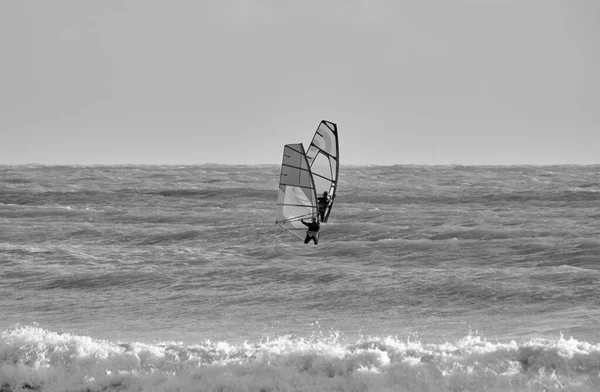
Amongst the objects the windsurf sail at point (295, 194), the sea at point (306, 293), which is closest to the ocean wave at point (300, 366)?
the sea at point (306, 293)

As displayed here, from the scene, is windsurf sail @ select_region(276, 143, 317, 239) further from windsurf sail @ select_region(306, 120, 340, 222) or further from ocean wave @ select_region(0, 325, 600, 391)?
ocean wave @ select_region(0, 325, 600, 391)

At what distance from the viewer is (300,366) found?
489 inches

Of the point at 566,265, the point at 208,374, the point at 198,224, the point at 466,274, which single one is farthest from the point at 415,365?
the point at 198,224

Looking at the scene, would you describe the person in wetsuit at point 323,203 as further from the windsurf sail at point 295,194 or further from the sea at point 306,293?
the sea at point 306,293

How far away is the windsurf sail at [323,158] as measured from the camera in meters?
13.0

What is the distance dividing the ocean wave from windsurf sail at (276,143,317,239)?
6.14 feet

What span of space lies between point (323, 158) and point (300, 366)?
2.96 meters

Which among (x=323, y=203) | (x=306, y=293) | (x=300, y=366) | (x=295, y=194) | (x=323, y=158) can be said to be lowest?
(x=300, y=366)

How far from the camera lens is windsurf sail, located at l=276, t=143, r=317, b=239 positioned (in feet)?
40.1

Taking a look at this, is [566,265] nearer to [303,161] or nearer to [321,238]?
[321,238]

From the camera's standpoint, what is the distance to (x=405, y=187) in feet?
114

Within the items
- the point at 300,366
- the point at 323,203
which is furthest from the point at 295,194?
the point at 300,366

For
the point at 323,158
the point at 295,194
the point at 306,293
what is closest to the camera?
the point at 295,194

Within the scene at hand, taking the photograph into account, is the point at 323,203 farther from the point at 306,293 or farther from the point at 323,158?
the point at 306,293
